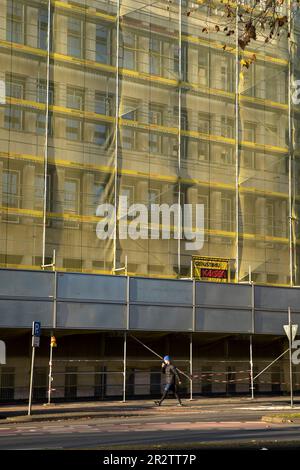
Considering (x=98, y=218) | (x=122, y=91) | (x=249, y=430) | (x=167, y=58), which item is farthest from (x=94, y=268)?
(x=249, y=430)

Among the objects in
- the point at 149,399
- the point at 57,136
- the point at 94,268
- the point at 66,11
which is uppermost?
the point at 66,11

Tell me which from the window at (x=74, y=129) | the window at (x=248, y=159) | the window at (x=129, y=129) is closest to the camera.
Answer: the window at (x=74, y=129)

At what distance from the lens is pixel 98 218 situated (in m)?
33.2

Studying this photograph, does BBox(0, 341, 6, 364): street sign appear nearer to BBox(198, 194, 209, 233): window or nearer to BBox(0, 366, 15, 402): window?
BBox(0, 366, 15, 402): window

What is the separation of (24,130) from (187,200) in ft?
24.4

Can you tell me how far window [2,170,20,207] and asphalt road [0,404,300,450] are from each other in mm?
10135

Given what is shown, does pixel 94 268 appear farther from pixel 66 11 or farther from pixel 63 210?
pixel 66 11

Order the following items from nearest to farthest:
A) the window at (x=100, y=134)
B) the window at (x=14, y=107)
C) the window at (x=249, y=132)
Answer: the window at (x=14, y=107) → the window at (x=100, y=134) → the window at (x=249, y=132)

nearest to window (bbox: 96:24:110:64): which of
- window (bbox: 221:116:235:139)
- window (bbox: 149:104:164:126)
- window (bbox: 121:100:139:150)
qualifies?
window (bbox: 121:100:139:150)

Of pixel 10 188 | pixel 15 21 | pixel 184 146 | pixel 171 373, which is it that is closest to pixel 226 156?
pixel 184 146

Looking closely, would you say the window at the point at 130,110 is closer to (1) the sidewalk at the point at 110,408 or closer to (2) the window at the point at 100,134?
(2) the window at the point at 100,134

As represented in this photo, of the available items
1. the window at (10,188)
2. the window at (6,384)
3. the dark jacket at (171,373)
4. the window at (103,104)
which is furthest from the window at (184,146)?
the window at (6,384)

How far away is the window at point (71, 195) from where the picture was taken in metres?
32.7

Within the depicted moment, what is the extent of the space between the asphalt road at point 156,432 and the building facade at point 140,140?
8143 mm
